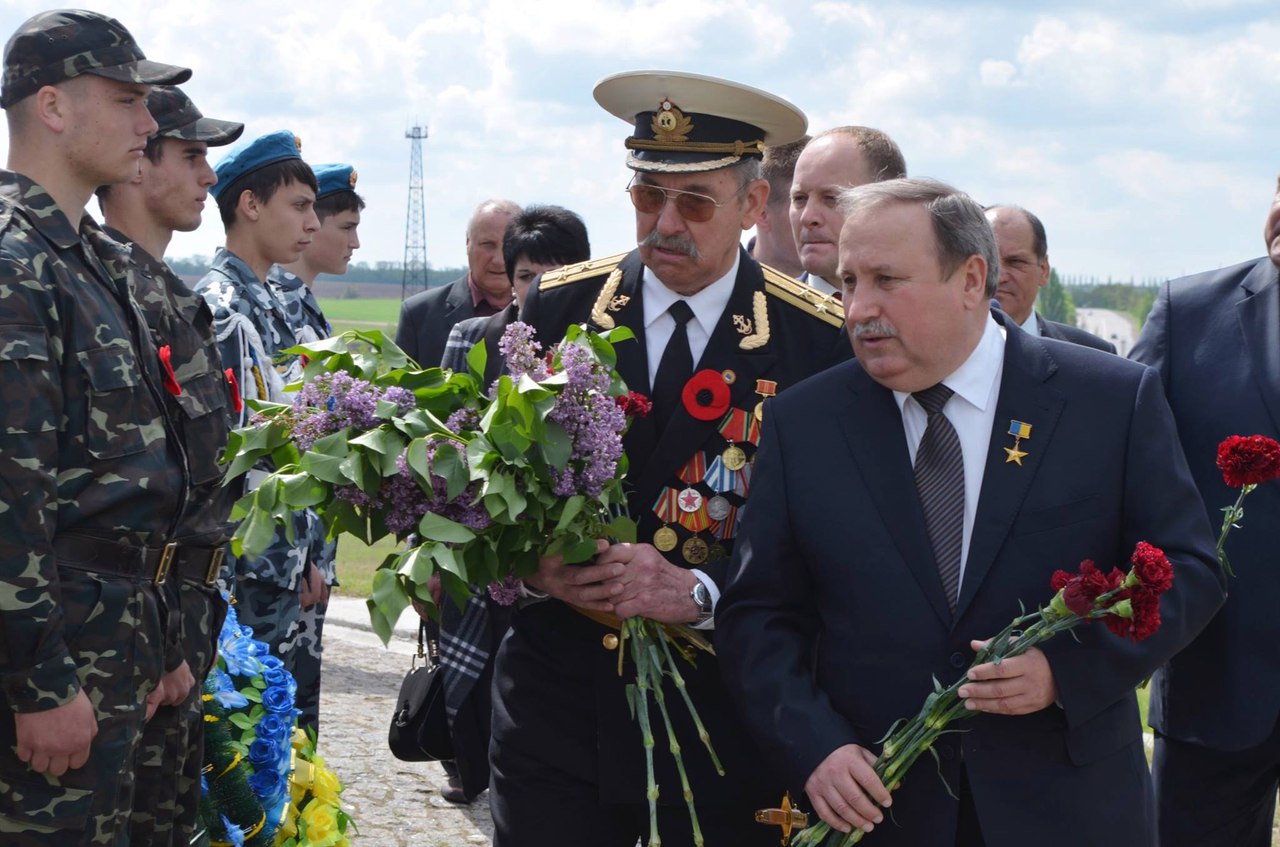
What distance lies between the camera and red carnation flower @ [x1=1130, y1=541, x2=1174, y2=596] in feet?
8.76

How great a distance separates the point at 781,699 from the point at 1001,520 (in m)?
0.58

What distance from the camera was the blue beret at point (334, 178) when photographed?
657 cm

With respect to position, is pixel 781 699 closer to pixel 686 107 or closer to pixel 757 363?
pixel 757 363

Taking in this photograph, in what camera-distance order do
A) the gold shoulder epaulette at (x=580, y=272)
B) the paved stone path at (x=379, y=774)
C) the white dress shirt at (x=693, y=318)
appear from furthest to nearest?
the paved stone path at (x=379, y=774) → the gold shoulder epaulette at (x=580, y=272) → the white dress shirt at (x=693, y=318)

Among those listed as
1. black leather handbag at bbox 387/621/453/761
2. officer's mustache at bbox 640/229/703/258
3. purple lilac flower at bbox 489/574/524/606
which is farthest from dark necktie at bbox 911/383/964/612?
black leather handbag at bbox 387/621/453/761

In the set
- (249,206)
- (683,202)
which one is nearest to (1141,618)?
(683,202)

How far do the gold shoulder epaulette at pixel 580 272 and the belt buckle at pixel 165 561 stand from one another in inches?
45.1

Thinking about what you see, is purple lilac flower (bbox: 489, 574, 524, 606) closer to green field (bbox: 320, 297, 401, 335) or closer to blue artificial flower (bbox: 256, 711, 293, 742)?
blue artificial flower (bbox: 256, 711, 293, 742)

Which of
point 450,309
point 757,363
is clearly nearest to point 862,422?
point 757,363

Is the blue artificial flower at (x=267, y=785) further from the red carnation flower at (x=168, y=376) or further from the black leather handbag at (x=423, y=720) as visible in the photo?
the red carnation flower at (x=168, y=376)

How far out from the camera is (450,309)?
25.7 feet

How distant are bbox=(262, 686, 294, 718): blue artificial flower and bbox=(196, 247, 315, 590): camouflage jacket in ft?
1.64

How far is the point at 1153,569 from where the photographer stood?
105 inches

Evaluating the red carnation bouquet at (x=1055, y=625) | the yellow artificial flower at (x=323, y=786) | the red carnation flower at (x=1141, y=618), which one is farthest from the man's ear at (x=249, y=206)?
the red carnation flower at (x=1141, y=618)
